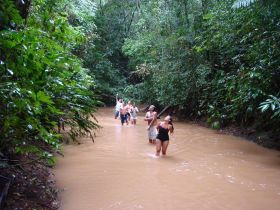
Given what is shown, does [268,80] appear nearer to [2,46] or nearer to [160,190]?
[160,190]

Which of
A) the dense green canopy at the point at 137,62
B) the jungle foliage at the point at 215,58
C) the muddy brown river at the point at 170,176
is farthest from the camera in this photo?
the jungle foliage at the point at 215,58

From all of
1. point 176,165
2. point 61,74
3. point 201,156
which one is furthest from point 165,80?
point 61,74

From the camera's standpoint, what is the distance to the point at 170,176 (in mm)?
9508

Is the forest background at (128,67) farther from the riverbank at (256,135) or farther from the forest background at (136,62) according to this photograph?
the riverbank at (256,135)

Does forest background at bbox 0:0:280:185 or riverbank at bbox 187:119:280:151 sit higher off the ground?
forest background at bbox 0:0:280:185

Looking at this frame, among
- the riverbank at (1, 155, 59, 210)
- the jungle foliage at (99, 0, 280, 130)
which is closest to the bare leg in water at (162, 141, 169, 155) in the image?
the jungle foliage at (99, 0, 280, 130)

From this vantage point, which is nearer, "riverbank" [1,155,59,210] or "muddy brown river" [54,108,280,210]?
"riverbank" [1,155,59,210]

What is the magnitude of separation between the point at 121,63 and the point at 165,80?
54.0ft

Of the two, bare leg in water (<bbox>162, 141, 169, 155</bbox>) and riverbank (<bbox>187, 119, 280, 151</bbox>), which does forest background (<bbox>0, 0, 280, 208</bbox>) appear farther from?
bare leg in water (<bbox>162, 141, 169, 155</bbox>)

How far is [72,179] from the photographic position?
8867 mm

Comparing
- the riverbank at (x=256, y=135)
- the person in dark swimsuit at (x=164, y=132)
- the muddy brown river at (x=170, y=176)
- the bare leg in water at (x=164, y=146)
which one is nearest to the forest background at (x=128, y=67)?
the riverbank at (x=256, y=135)

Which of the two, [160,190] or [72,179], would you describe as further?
[72,179]

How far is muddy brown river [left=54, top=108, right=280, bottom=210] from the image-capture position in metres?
7.43

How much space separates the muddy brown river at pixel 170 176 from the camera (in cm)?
743
